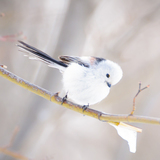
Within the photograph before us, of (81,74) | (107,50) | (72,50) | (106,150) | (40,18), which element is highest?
(40,18)

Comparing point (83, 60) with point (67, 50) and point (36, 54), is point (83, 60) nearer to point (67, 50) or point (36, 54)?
point (36, 54)

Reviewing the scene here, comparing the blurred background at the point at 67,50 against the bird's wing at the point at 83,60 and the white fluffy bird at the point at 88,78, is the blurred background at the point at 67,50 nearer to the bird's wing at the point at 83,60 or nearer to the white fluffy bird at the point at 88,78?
the bird's wing at the point at 83,60

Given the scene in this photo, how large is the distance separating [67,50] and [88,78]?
940mm

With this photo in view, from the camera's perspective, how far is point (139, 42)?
121 inches

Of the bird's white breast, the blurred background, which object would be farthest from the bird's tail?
the blurred background

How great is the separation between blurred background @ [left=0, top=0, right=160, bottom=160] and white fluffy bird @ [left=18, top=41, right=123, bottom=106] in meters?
0.82

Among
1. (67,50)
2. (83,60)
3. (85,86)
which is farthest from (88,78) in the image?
(67,50)

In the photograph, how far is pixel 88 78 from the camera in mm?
1619

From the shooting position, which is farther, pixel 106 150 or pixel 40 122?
pixel 106 150

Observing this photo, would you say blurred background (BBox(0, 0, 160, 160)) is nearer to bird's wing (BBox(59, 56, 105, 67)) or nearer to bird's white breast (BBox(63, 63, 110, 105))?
bird's wing (BBox(59, 56, 105, 67))

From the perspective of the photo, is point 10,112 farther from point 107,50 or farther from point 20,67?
point 107,50

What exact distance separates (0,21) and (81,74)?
1.41 metres

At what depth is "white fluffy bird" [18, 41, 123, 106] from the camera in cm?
159

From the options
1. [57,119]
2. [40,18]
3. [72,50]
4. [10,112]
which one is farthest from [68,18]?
[10,112]
